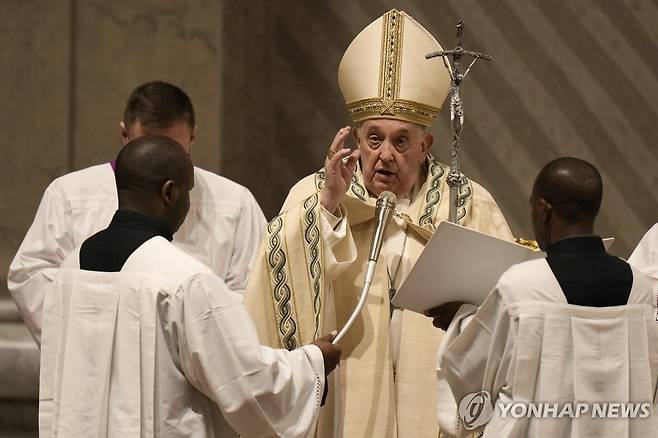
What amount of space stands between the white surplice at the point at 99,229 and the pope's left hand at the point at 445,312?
4.33 ft

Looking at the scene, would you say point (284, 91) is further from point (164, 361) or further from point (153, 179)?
point (164, 361)

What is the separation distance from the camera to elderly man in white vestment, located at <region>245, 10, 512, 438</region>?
4.36 metres

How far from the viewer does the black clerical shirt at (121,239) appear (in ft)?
12.2

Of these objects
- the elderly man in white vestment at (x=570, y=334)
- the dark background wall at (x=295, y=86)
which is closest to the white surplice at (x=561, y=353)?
the elderly man in white vestment at (x=570, y=334)

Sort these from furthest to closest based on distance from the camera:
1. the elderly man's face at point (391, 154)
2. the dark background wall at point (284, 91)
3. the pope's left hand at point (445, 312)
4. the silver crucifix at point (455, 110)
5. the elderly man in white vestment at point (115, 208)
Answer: the dark background wall at point (284, 91), the elderly man in white vestment at point (115, 208), the elderly man's face at point (391, 154), the silver crucifix at point (455, 110), the pope's left hand at point (445, 312)

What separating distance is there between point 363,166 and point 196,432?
1.39 m

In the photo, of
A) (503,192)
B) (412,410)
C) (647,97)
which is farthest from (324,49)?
(412,410)

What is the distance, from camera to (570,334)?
3525mm

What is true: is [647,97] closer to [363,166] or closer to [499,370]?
[363,166]

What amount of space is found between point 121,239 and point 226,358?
46 cm

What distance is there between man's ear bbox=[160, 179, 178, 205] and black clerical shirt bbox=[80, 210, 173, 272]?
0.07 m

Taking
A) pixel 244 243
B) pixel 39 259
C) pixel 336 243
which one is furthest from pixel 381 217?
pixel 39 259

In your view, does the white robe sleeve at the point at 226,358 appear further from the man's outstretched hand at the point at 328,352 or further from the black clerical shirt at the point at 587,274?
the black clerical shirt at the point at 587,274

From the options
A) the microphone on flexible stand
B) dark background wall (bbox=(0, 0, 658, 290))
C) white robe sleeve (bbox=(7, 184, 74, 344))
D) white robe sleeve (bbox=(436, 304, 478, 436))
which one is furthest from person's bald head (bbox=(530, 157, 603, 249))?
dark background wall (bbox=(0, 0, 658, 290))
